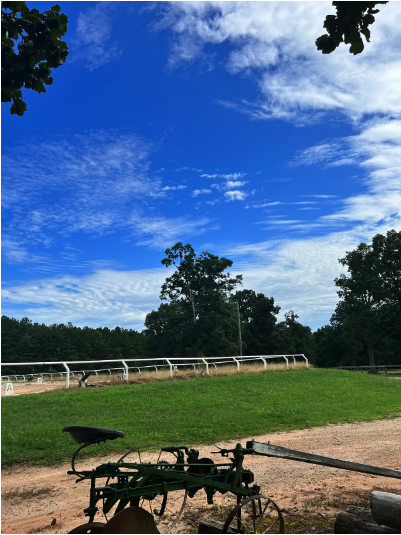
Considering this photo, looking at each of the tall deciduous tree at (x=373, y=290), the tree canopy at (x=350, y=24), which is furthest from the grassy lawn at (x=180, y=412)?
the tall deciduous tree at (x=373, y=290)

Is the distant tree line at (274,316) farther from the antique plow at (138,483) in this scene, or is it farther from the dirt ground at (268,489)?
the antique plow at (138,483)

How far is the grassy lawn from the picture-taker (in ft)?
29.0

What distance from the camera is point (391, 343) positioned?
2248 inches

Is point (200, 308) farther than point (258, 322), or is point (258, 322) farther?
point (258, 322)

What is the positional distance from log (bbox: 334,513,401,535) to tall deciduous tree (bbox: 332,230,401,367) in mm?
46431

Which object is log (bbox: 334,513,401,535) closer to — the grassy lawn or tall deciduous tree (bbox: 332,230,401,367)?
the grassy lawn

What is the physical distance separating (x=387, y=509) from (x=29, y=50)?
6058 mm

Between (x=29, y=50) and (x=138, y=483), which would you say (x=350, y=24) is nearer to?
(x=29, y=50)

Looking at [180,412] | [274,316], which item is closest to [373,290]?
[274,316]

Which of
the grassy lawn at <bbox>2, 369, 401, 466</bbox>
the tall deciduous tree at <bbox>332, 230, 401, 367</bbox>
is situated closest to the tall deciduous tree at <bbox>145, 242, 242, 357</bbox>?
the tall deciduous tree at <bbox>332, 230, 401, 367</bbox>

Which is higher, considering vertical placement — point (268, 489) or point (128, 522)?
point (128, 522)

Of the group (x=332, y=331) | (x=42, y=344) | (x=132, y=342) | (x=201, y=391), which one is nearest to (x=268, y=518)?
(x=201, y=391)

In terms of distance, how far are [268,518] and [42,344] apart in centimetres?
7716

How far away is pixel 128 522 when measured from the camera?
8.65 ft
